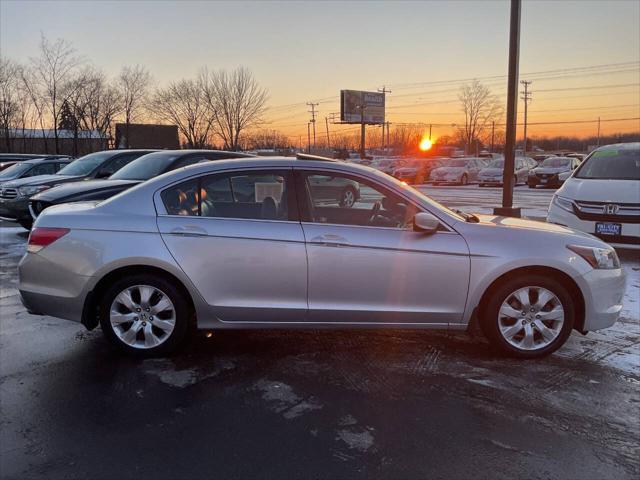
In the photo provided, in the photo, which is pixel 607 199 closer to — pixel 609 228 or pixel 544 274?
pixel 609 228

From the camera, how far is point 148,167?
879 cm

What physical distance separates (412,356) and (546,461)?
156cm

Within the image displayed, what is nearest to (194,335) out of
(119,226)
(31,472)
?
Answer: (119,226)

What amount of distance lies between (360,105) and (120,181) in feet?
194

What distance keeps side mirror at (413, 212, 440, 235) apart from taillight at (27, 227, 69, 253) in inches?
112

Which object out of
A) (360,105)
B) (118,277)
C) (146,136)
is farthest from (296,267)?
(360,105)

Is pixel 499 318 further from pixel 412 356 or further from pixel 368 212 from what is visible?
pixel 368 212

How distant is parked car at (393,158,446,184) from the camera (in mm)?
33750

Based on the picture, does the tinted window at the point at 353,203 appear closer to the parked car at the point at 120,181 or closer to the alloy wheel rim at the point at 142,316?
the alloy wheel rim at the point at 142,316

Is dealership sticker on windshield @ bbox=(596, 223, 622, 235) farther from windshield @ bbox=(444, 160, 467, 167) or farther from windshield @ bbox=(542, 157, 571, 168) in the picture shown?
windshield @ bbox=(444, 160, 467, 167)

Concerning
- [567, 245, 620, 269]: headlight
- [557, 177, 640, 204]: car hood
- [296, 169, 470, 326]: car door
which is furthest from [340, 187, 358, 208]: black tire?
[557, 177, 640, 204]: car hood

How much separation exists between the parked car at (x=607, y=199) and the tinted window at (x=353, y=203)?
186 inches

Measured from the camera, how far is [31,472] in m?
2.69

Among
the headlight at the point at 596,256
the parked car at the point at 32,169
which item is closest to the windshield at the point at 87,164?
the parked car at the point at 32,169
